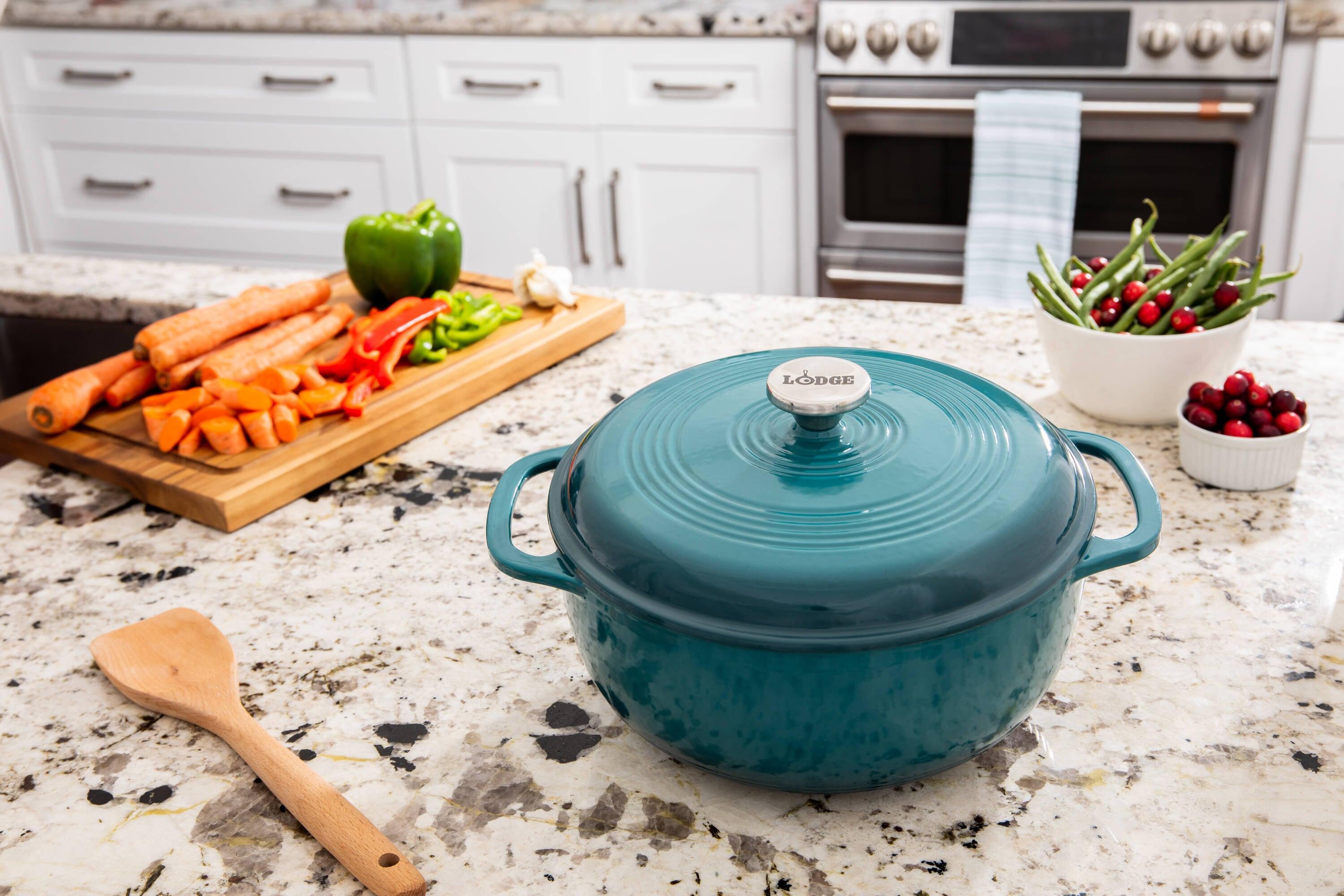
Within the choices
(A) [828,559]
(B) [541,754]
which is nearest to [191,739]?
(B) [541,754]

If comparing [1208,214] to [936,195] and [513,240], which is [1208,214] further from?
[513,240]

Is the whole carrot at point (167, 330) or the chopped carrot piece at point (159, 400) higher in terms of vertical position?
the whole carrot at point (167, 330)

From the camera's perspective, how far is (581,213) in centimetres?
299

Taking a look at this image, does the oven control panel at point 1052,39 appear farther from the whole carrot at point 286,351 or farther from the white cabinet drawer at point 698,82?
the whole carrot at point 286,351

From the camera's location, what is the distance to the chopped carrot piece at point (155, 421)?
3.46 feet

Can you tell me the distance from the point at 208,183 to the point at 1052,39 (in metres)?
2.35

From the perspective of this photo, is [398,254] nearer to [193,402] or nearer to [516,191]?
[193,402]

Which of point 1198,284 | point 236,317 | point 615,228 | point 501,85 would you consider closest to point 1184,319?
point 1198,284

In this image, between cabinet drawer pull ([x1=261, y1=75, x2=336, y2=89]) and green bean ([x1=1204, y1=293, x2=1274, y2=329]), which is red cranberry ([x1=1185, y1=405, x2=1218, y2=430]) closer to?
green bean ([x1=1204, y1=293, x2=1274, y2=329])

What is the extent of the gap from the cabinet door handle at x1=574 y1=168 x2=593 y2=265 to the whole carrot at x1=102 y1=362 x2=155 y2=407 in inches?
74.4

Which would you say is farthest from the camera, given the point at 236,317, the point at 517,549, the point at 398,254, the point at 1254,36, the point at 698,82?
the point at 698,82

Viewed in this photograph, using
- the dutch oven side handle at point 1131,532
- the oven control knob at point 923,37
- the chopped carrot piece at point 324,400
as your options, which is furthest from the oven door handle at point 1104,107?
the dutch oven side handle at point 1131,532

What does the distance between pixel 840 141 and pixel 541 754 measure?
228 centimetres

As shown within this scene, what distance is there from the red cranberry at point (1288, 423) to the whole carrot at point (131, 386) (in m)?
1.07
